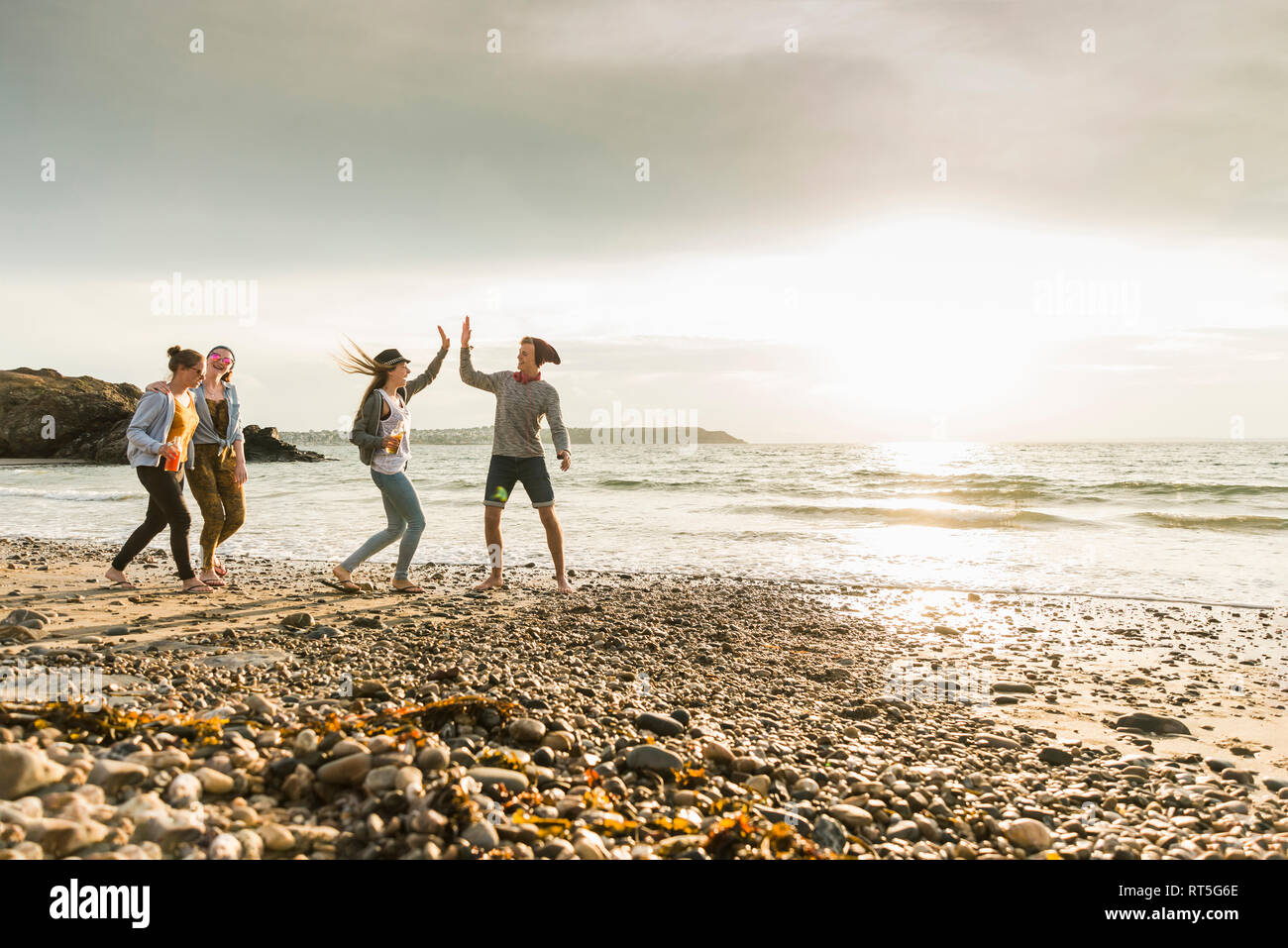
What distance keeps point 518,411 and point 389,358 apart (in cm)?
140

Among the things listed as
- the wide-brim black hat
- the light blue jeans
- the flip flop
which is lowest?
the flip flop

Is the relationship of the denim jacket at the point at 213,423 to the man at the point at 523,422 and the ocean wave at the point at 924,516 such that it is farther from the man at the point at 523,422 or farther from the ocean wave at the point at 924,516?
the ocean wave at the point at 924,516

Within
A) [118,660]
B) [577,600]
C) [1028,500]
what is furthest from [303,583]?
[1028,500]

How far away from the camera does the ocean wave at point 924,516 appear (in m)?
17.2

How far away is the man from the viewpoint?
805 cm

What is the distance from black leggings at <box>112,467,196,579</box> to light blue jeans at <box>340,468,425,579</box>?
1.52 m

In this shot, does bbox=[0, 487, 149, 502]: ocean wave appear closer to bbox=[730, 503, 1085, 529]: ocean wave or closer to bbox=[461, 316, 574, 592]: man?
bbox=[730, 503, 1085, 529]: ocean wave

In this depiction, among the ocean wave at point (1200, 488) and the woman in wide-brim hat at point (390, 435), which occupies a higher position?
the woman in wide-brim hat at point (390, 435)

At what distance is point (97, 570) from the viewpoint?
9.34 meters

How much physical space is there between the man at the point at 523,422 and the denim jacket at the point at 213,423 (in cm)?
231

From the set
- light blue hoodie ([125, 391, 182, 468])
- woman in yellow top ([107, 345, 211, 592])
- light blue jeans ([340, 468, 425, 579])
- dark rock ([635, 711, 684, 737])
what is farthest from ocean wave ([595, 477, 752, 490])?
dark rock ([635, 711, 684, 737])

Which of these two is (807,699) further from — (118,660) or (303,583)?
(303,583)

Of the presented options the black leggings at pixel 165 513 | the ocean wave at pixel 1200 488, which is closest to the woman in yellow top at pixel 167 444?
the black leggings at pixel 165 513
